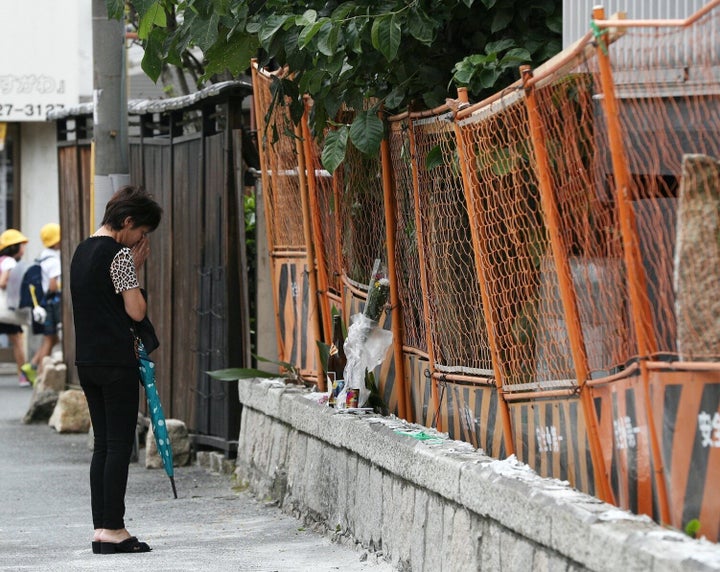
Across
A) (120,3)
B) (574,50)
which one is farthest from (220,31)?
(574,50)

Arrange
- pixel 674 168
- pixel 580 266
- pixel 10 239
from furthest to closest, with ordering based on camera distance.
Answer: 1. pixel 10 239
2. pixel 580 266
3. pixel 674 168

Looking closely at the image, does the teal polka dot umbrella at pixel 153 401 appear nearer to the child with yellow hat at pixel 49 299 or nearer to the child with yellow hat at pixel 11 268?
the child with yellow hat at pixel 49 299

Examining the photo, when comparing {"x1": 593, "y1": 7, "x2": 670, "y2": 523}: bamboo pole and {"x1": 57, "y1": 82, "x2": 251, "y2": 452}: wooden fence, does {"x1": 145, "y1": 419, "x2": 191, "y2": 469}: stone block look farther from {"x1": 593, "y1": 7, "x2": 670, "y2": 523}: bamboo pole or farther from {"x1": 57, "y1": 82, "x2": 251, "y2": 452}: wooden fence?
{"x1": 593, "y1": 7, "x2": 670, "y2": 523}: bamboo pole

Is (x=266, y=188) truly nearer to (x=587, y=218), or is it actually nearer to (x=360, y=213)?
(x=360, y=213)

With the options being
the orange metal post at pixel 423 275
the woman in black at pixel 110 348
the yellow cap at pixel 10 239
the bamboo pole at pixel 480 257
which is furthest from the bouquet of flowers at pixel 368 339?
the yellow cap at pixel 10 239

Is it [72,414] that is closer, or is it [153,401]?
[153,401]

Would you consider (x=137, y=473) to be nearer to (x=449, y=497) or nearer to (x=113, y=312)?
(x=113, y=312)

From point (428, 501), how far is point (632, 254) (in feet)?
6.47

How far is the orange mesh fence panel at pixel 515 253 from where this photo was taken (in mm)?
5125

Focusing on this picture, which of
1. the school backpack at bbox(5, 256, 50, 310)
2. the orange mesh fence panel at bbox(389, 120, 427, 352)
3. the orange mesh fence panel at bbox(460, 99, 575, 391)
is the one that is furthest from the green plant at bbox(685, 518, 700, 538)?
the school backpack at bbox(5, 256, 50, 310)

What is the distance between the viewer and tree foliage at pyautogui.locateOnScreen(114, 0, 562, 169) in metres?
6.31

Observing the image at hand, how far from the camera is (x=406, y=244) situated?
22.7 ft

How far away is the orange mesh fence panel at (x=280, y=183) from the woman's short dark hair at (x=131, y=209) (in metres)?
1.61

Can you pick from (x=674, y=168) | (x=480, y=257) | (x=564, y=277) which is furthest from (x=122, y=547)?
Result: (x=674, y=168)
